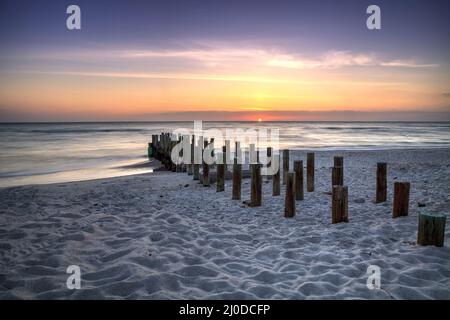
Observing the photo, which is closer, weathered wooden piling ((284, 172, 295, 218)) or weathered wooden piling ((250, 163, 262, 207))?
weathered wooden piling ((284, 172, 295, 218))

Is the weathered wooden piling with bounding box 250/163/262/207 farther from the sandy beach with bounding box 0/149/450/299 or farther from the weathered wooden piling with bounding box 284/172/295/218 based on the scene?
the weathered wooden piling with bounding box 284/172/295/218

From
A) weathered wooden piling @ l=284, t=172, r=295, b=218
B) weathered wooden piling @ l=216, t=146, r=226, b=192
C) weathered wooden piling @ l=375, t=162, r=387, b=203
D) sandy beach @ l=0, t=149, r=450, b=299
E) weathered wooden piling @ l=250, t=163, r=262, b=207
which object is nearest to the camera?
sandy beach @ l=0, t=149, r=450, b=299

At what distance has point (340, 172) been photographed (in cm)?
792

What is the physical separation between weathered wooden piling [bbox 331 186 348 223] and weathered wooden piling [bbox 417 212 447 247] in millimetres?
1374

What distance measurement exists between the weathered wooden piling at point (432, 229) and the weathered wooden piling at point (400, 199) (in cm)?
125

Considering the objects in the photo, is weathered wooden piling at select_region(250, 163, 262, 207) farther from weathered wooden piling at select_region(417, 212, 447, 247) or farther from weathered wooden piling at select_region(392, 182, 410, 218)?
weathered wooden piling at select_region(417, 212, 447, 247)

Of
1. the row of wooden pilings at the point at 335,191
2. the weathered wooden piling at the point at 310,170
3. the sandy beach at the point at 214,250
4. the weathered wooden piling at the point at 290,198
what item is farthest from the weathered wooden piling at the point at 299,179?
the weathered wooden piling at the point at 290,198

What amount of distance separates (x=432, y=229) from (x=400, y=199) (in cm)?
151

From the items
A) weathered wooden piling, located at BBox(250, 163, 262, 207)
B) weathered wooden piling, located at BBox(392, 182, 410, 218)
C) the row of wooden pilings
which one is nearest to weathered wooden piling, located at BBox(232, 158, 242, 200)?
the row of wooden pilings

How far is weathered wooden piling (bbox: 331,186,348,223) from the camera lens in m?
5.92

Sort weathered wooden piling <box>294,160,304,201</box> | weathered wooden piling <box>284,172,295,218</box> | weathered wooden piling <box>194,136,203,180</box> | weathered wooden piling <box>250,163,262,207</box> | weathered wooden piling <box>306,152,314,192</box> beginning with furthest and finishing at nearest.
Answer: weathered wooden piling <box>194,136,203,180</box> < weathered wooden piling <box>306,152,314,192</box> < weathered wooden piling <box>294,160,304,201</box> < weathered wooden piling <box>250,163,262,207</box> < weathered wooden piling <box>284,172,295,218</box>

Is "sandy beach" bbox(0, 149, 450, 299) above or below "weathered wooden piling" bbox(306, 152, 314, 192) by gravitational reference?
below
